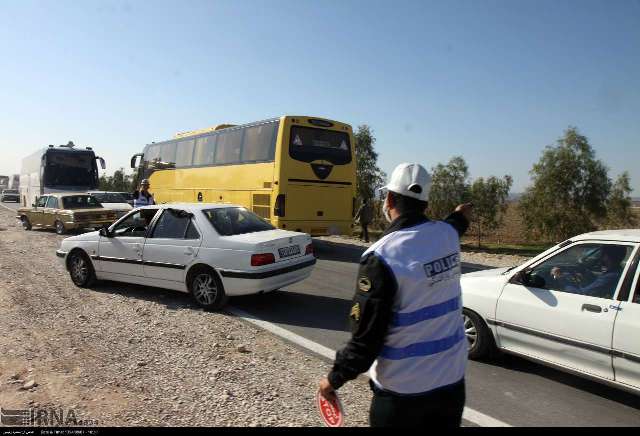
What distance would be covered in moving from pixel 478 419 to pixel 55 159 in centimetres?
2455

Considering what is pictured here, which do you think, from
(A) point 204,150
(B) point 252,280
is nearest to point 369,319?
(B) point 252,280

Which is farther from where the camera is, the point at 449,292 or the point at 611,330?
the point at 611,330

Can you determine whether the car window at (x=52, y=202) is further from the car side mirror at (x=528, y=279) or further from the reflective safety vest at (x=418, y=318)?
the reflective safety vest at (x=418, y=318)

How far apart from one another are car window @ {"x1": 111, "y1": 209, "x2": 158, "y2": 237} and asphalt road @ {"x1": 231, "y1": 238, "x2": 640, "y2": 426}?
91.6 inches

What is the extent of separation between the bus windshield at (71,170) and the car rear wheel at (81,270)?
1721 centimetres

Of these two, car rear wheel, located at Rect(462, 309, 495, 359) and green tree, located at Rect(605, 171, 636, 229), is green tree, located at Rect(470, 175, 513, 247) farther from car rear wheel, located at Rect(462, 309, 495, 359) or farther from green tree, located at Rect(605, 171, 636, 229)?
car rear wheel, located at Rect(462, 309, 495, 359)

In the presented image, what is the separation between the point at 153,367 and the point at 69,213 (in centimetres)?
1475

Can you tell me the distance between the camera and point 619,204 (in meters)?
18.5

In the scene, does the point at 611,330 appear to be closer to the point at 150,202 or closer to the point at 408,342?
the point at 408,342

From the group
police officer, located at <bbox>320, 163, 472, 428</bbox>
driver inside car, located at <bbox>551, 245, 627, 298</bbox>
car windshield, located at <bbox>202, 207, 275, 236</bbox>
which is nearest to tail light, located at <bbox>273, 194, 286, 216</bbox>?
car windshield, located at <bbox>202, 207, 275, 236</bbox>

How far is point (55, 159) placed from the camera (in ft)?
75.2

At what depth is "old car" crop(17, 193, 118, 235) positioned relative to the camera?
17.0 metres

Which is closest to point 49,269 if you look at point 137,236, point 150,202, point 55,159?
point 150,202

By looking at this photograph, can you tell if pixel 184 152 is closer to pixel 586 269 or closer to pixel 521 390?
pixel 586 269
